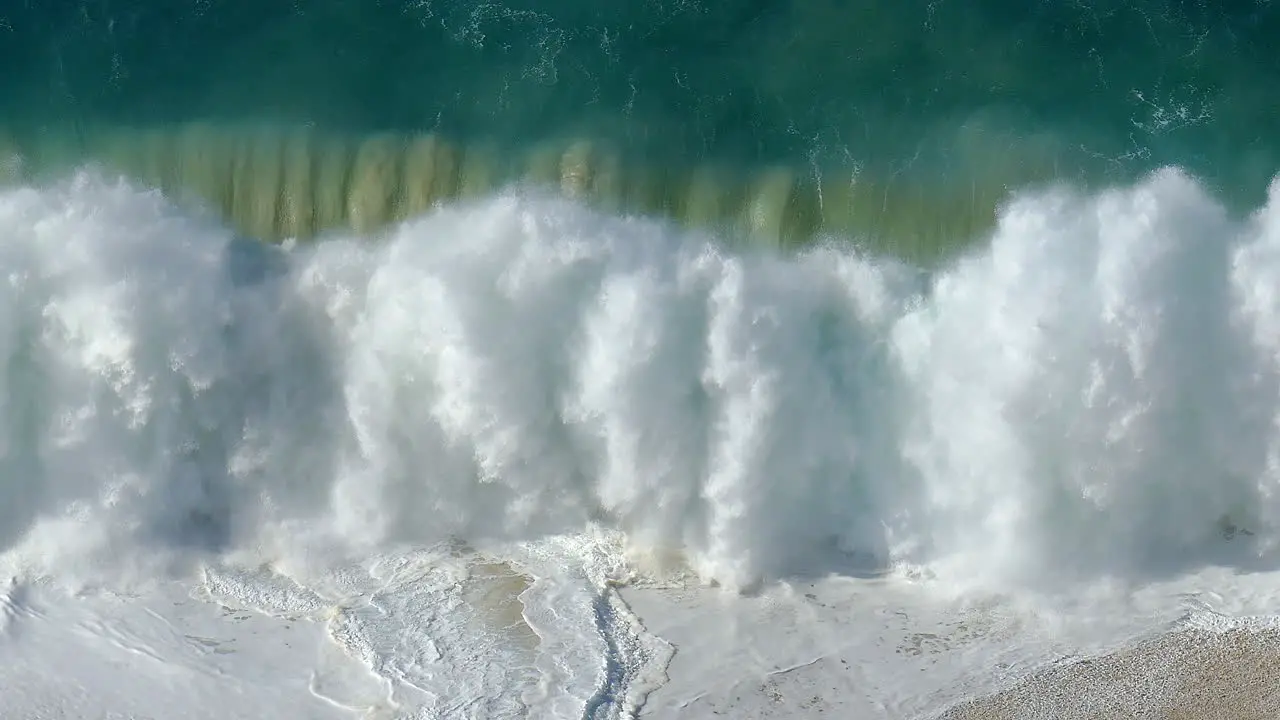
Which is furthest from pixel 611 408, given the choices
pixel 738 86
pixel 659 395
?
pixel 738 86

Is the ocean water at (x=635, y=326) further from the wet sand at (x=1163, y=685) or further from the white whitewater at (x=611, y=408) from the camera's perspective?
the wet sand at (x=1163, y=685)

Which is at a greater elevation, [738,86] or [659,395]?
[738,86]

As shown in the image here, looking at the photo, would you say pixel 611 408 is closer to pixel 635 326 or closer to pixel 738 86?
pixel 635 326

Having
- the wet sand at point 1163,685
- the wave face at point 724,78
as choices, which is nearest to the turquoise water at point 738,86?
the wave face at point 724,78

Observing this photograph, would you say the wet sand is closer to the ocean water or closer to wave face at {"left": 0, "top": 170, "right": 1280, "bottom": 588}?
the ocean water

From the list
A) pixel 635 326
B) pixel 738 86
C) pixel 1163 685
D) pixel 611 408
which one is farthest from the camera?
pixel 738 86

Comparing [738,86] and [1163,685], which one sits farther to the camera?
[738,86]

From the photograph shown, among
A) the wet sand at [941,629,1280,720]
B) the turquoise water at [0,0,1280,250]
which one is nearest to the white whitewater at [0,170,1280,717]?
the turquoise water at [0,0,1280,250]
